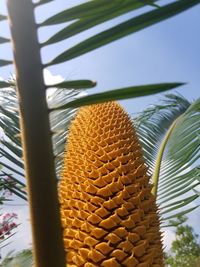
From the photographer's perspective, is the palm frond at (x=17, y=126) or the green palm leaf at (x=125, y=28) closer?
the green palm leaf at (x=125, y=28)

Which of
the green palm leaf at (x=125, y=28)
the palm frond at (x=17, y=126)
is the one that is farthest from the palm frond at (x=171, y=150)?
the green palm leaf at (x=125, y=28)

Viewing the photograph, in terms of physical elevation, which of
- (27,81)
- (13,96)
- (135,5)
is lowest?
(27,81)

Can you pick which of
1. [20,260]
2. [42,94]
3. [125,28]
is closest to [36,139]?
[42,94]

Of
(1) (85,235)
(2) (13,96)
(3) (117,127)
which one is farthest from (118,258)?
(2) (13,96)

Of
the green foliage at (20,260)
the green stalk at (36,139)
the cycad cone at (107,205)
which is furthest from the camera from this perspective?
the green foliage at (20,260)

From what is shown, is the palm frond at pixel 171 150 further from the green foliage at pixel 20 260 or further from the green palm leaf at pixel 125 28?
the green palm leaf at pixel 125 28

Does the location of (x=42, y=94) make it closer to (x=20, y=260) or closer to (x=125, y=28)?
(x=125, y=28)

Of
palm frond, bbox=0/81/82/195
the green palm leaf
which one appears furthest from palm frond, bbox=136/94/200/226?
the green palm leaf

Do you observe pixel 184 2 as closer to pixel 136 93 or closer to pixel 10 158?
pixel 136 93

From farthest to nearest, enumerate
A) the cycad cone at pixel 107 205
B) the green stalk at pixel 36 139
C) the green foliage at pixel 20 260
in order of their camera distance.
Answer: the green foliage at pixel 20 260, the cycad cone at pixel 107 205, the green stalk at pixel 36 139
